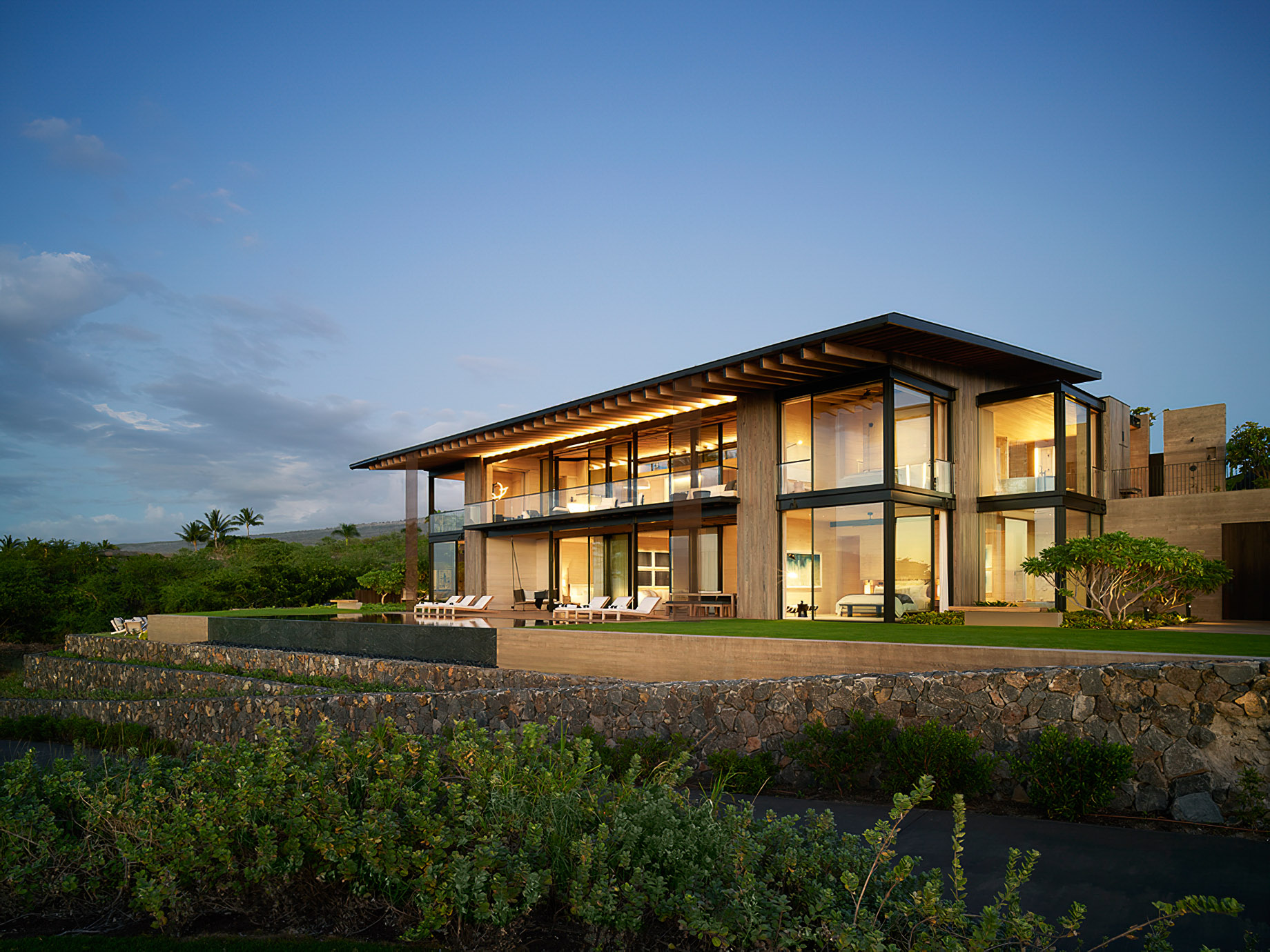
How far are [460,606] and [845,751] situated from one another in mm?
18044

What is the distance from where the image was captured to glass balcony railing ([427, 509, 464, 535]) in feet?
93.9

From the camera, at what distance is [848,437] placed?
16656 mm

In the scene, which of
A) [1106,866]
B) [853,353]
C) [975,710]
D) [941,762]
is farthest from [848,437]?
[1106,866]

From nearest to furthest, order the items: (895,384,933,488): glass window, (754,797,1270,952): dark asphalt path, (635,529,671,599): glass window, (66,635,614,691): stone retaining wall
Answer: (754,797,1270,952): dark asphalt path, (66,635,614,691): stone retaining wall, (895,384,933,488): glass window, (635,529,671,599): glass window

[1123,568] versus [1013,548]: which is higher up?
[1013,548]

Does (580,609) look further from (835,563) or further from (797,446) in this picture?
(797,446)

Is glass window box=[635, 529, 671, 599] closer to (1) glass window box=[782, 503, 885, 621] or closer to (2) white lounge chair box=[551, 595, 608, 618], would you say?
(2) white lounge chair box=[551, 595, 608, 618]

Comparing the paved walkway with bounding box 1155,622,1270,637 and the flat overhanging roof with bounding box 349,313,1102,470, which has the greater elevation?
the flat overhanging roof with bounding box 349,313,1102,470

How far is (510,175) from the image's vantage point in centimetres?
2497

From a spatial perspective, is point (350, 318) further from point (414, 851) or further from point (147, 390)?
point (414, 851)

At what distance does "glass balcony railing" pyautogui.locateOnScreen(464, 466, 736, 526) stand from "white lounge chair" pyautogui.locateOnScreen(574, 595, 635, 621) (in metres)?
2.94

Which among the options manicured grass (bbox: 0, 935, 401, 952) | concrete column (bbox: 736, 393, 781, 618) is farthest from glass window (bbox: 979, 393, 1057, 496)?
manicured grass (bbox: 0, 935, 401, 952)

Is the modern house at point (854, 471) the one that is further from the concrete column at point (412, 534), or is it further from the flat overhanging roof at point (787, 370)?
the concrete column at point (412, 534)

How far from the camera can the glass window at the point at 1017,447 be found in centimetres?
1803
